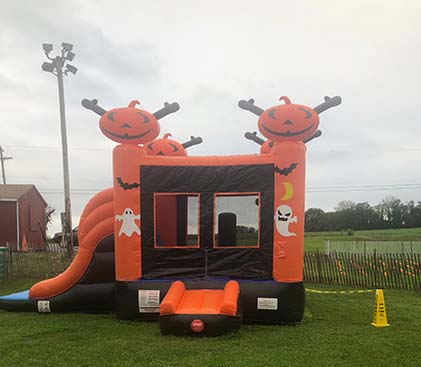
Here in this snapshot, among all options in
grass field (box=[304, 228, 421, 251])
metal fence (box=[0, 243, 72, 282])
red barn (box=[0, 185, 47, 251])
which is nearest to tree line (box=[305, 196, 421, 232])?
grass field (box=[304, 228, 421, 251])

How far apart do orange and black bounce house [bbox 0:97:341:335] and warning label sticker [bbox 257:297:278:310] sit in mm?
15

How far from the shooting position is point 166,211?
785 cm

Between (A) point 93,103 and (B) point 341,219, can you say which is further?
(B) point 341,219

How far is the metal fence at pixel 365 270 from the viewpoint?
11.3 metres

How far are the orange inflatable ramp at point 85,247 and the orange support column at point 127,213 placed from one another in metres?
0.55

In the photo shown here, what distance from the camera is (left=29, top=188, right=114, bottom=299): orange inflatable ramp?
786 cm

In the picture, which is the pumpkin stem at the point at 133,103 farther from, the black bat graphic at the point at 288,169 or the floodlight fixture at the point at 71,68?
the floodlight fixture at the point at 71,68

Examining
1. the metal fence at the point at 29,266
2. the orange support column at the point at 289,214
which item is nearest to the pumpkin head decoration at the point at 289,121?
the orange support column at the point at 289,214

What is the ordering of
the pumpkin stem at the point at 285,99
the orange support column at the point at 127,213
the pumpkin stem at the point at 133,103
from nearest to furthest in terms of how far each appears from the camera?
1. the pumpkin stem at the point at 285,99
2. the orange support column at the point at 127,213
3. the pumpkin stem at the point at 133,103

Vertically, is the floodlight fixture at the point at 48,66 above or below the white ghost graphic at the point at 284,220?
above

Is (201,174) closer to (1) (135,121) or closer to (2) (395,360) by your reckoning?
(1) (135,121)

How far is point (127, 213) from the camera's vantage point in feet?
24.2

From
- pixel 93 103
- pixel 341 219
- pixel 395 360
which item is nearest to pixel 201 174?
pixel 93 103

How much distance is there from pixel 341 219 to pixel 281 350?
42703 mm
